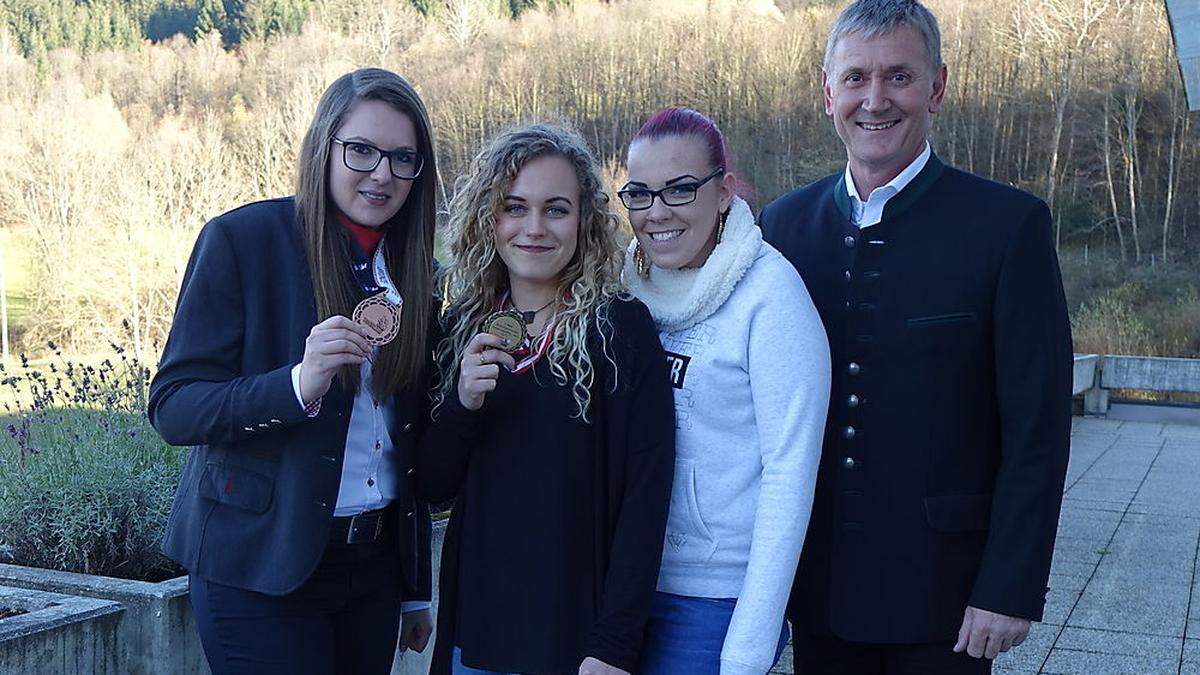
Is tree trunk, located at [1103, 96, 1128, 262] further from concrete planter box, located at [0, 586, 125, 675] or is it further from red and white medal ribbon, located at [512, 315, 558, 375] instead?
red and white medal ribbon, located at [512, 315, 558, 375]

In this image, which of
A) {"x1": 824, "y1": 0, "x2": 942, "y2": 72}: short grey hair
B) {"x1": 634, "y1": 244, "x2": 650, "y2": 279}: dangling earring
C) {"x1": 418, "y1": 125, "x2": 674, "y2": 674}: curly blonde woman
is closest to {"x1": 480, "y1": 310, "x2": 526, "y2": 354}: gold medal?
{"x1": 418, "y1": 125, "x2": 674, "y2": 674}: curly blonde woman

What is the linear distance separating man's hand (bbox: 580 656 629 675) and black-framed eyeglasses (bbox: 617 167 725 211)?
0.92m

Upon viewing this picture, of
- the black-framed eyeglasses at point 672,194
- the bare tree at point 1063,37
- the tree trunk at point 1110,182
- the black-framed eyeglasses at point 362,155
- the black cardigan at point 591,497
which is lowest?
the black cardigan at point 591,497

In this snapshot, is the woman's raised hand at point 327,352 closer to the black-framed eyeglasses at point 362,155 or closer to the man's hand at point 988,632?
the black-framed eyeglasses at point 362,155

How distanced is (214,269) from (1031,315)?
168 centimetres

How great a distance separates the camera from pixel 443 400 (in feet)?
8.85

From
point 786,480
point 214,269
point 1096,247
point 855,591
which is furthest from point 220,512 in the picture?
point 1096,247

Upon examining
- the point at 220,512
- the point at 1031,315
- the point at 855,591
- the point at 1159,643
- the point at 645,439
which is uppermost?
the point at 1031,315

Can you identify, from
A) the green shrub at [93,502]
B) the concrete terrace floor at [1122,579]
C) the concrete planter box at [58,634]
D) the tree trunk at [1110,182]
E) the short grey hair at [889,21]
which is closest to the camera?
the short grey hair at [889,21]

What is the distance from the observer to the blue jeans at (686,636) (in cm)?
249

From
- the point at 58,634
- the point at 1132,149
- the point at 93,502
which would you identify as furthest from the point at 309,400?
the point at 1132,149

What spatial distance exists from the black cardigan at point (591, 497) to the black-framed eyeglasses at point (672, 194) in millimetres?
217

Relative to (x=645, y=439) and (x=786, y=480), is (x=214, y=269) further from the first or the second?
(x=786, y=480)

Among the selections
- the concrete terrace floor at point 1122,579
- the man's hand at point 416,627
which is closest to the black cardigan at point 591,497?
the man's hand at point 416,627
